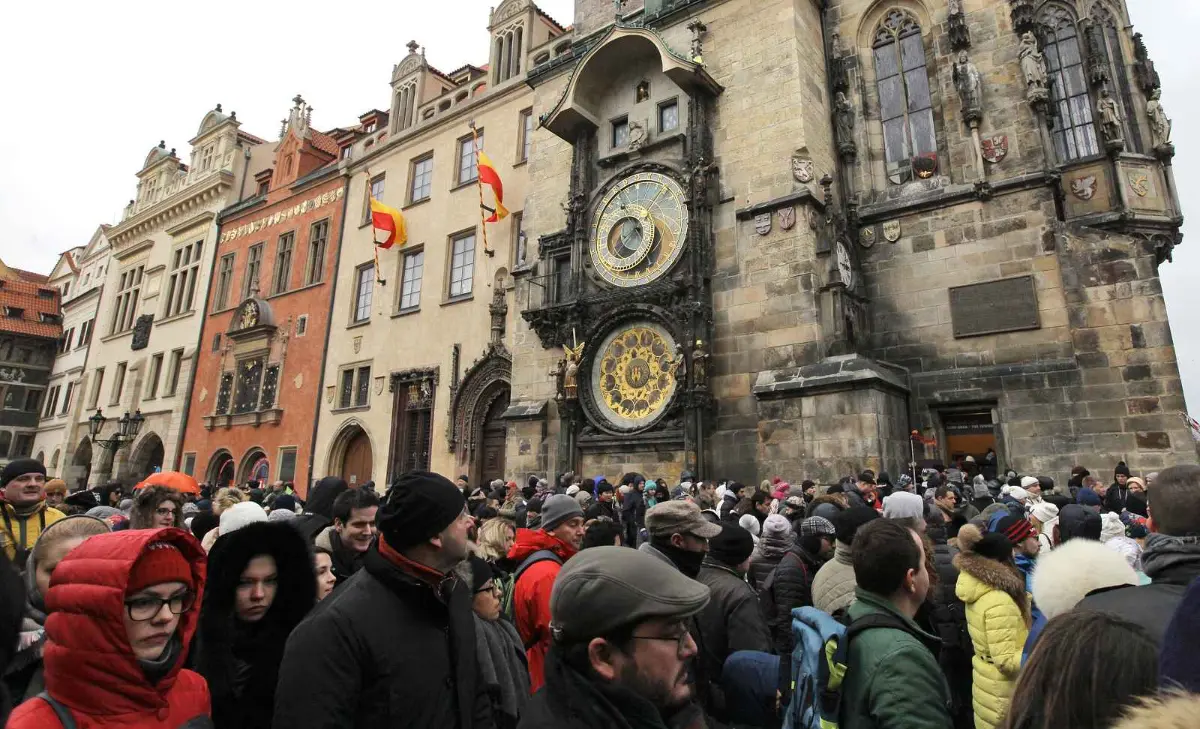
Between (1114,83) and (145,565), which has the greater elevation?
(1114,83)

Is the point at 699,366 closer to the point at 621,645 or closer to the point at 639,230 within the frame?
the point at 639,230

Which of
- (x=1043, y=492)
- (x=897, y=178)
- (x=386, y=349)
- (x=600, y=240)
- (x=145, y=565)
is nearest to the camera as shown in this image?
(x=145, y=565)

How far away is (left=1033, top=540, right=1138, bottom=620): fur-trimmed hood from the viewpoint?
230 cm

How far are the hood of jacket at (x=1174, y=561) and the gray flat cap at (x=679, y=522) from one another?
158 centimetres

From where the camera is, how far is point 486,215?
19281 mm

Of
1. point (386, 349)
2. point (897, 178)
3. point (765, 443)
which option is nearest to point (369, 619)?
point (765, 443)

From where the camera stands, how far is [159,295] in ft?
102

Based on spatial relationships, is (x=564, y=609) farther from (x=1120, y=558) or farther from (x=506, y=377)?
(x=506, y=377)

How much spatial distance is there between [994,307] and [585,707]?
1238 centimetres

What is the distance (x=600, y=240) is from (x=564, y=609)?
43.1ft

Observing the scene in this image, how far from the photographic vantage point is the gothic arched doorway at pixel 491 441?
1784 cm

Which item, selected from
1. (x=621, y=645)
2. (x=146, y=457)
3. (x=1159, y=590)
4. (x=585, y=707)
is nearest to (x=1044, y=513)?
(x=1159, y=590)

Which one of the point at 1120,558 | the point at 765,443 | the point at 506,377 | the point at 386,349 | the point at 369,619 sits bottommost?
the point at 369,619

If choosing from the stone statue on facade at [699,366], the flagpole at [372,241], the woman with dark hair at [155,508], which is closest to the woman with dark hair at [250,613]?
the woman with dark hair at [155,508]
